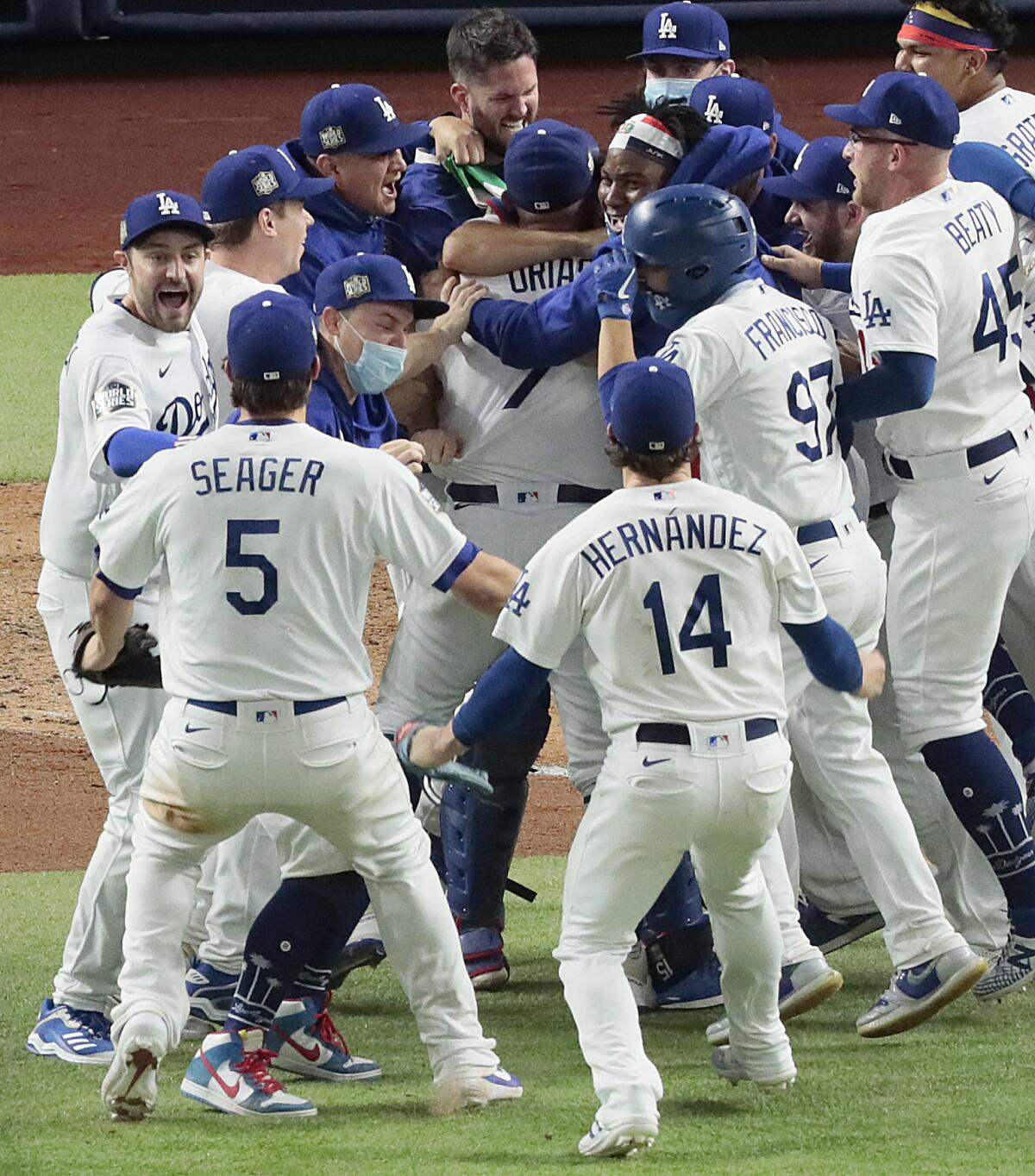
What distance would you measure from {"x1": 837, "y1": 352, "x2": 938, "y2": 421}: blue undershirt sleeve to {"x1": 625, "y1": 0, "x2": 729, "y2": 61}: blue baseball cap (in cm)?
162

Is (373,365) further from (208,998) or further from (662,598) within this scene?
(208,998)

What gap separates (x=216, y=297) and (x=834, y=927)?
2155mm

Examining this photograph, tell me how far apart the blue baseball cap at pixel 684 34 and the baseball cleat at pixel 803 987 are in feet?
8.77

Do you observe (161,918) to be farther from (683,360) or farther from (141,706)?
(683,360)

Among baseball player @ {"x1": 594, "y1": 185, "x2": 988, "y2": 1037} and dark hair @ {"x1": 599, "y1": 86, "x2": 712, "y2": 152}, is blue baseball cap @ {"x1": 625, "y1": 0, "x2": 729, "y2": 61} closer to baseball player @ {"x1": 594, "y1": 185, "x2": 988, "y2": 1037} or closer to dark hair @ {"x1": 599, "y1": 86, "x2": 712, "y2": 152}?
dark hair @ {"x1": 599, "y1": 86, "x2": 712, "y2": 152}

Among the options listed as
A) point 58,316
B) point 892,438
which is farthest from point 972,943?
point 58,316

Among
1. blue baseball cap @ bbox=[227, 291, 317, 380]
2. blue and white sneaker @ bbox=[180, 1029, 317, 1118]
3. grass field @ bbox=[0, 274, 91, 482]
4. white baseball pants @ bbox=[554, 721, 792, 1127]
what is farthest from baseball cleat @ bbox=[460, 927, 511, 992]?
grass field @ bbox=[0, 274, 91, 482]

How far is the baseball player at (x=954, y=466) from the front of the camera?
173 inches

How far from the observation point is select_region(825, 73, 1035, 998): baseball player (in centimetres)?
438

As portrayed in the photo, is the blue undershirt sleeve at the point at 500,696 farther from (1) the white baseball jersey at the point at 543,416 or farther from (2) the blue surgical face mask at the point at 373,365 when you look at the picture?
(1) the white baseball jersey at the point at 543,416

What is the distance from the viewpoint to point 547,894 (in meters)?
5.88

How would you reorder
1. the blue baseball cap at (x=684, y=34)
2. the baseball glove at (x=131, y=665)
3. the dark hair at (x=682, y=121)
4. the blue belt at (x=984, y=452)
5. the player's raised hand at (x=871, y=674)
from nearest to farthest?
the player's raised hand at (x=871, y=674) → the baseball glove at (x=131, y=665) → the blue belt at (x=984, y=452) → the dark hair at (x=682, y=121) → the blue baseball cap at (x=684, y=34)

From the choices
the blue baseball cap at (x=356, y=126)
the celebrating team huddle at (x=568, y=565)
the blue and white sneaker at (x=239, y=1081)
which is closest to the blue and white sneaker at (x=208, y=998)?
the celebrating team huddle at (x=568, y=565)

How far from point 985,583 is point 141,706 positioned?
1890 mm
